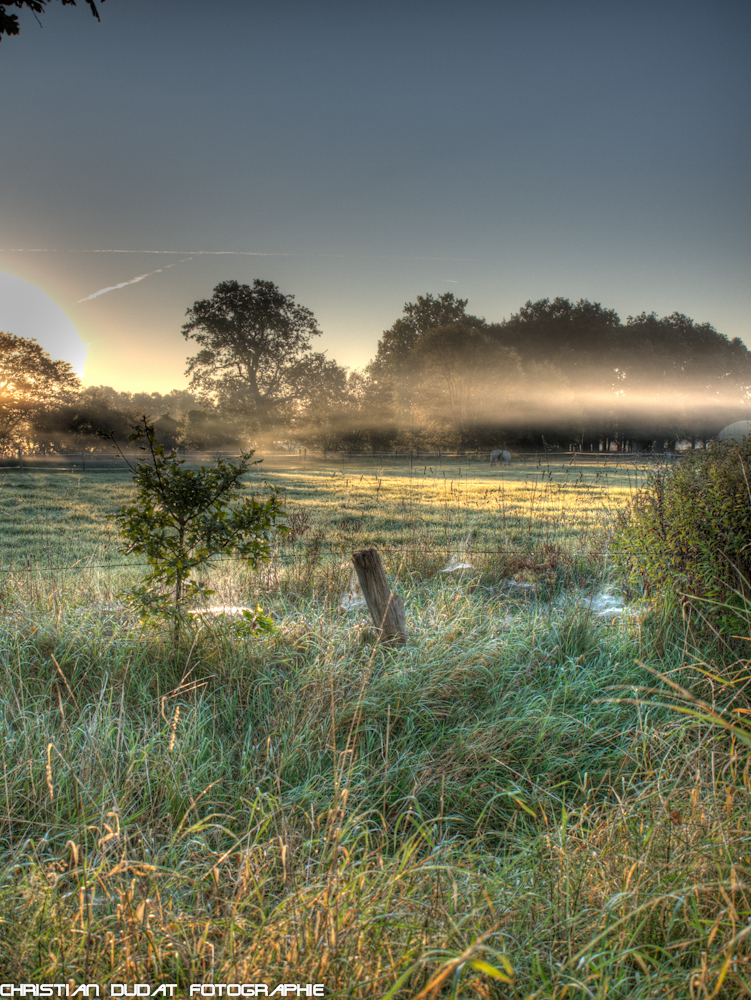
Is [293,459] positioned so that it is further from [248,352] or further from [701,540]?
[701,540]

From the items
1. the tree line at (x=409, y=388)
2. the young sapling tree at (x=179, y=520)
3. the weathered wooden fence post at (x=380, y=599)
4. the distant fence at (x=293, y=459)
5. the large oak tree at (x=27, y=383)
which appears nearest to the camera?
the young sapling tree at (x=179, y=520)

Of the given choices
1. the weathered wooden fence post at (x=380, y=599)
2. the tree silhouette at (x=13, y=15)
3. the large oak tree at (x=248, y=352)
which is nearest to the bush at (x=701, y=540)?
the weathered wooden fence post at (x=380, y=599)

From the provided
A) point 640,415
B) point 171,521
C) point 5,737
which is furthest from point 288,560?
point 640,415

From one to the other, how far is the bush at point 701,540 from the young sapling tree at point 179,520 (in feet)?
9.26

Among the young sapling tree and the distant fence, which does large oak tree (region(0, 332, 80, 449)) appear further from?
the young sapling tree

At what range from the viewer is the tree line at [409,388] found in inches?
1196

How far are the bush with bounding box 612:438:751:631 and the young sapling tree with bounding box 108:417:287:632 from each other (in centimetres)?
282

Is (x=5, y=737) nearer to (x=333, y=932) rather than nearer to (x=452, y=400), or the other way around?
(x=333, y=932)

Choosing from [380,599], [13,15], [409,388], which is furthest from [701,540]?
[409,388]

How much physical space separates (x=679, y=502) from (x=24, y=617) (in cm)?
502

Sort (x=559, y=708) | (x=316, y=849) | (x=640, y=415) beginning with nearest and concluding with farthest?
(x=316, y=849) → (x=559, y=708) → (x=640, y=415)

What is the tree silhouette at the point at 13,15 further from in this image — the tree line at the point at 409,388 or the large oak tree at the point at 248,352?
the large oak tree at the point at 248,352

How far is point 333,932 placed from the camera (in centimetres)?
133

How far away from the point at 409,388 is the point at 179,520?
39.4 metres
